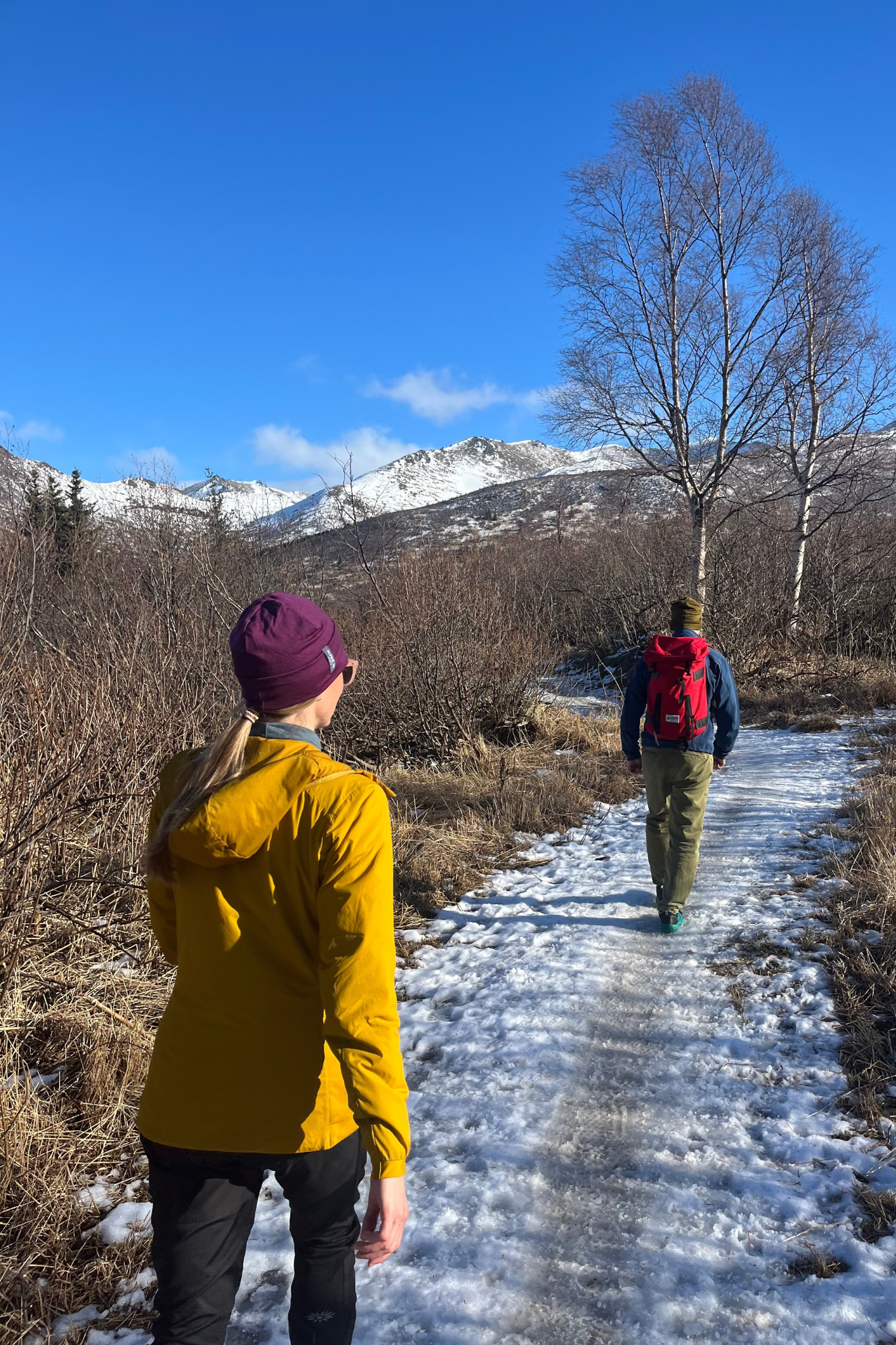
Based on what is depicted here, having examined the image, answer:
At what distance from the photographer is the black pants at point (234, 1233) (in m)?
1.38

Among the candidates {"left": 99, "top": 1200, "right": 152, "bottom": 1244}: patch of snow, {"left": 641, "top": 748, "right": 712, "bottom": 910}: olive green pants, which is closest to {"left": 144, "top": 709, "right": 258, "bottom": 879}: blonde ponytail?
{"left": 99, "top": 1200, "right": 152, "bottom": 1244}: patch of snow

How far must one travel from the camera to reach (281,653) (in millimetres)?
1493

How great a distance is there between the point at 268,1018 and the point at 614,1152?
196cm

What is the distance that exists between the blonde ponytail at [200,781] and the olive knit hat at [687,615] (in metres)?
3.42

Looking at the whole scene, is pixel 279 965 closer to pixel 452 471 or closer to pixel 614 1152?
Result: pixel 614 1152

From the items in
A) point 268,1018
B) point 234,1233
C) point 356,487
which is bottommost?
point 234,1233

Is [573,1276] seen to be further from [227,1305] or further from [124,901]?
[124,901]

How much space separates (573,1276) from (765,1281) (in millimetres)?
549

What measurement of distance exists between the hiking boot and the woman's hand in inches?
136

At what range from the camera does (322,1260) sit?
1.48 m

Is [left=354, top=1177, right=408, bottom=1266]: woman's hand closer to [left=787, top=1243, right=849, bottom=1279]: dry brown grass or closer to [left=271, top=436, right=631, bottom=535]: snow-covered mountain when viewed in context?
[left=787, top=1243, right=849, bottom=1279]: dry brown grass

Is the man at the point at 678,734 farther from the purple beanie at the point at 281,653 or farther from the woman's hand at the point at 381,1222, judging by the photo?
the woman's hand at the point at 381,1222

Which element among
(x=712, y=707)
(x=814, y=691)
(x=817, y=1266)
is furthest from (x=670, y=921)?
(x=814, y=691)

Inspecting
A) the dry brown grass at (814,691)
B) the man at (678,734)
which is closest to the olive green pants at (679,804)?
the man at (678,734)
